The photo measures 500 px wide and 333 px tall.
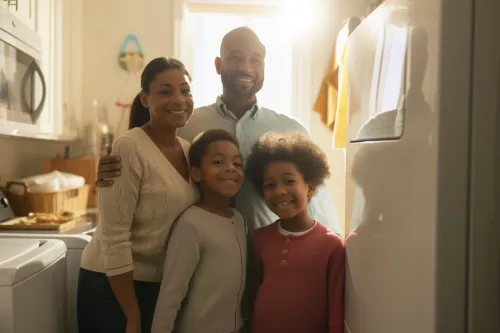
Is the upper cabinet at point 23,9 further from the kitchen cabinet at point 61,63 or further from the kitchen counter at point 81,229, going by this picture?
the kitchen counter at point 81,229

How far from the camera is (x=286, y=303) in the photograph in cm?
108

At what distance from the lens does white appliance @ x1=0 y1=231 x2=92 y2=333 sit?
59.6 inches

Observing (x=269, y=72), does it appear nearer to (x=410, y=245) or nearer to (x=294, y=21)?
(x=294, y=21)

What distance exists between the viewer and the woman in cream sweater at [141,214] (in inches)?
43.5

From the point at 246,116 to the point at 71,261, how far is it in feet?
2.63

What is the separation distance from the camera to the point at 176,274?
109 centimetres

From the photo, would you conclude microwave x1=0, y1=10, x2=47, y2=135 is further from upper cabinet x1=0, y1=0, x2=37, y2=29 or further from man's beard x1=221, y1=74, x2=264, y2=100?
man's beard x1=221, y1=74, x2=264, y2=100

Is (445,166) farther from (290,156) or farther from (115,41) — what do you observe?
(115,41)

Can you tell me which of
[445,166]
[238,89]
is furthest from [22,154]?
[445,166]

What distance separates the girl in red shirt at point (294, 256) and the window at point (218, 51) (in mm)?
1591

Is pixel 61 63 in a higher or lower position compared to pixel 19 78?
Answer: higher

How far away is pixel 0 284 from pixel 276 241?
663 mm

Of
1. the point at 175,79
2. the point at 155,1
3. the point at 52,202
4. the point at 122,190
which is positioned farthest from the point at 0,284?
the point at 155,1

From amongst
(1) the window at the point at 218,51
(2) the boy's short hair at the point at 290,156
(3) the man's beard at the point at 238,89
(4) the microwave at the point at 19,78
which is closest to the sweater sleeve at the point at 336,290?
(2) the boy's short hair at the point at 290,156
